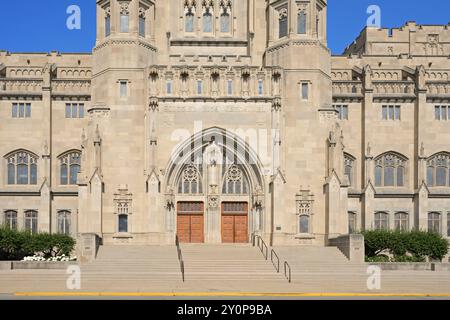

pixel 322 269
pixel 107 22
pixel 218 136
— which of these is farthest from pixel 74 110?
pixel 322 269

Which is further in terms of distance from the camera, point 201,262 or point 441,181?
point 441,181

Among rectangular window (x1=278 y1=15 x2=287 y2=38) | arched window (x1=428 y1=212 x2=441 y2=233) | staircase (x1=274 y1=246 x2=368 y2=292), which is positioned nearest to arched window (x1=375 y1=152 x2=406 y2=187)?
arched window (x1=428 y1=212 x2=441 y2=233)

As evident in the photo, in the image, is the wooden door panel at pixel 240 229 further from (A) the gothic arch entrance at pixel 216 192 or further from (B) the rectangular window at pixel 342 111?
(B) the rectangular window at pixel 342 111

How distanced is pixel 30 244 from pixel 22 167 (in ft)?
28.7

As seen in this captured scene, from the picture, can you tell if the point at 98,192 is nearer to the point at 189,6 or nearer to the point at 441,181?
the point at 189,6

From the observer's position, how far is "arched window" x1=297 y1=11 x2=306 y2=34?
45688 mm

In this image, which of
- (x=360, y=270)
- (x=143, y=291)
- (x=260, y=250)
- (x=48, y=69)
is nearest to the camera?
(x=143, y=291)

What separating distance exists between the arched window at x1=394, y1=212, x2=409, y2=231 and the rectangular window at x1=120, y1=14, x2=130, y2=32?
1945 cm

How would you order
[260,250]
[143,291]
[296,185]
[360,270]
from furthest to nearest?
1. [296,185]
2. [260,250]
3. [360,270]
4. [143,291]

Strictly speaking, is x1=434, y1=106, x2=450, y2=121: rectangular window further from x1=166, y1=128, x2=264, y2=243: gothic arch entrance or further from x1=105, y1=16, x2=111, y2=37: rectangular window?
x1=105, y1=16, x2=111, y2=37: rectangular window

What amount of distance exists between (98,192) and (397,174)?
1834 centimetres

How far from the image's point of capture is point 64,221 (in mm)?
47562

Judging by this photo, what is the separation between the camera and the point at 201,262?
3862 centimetres

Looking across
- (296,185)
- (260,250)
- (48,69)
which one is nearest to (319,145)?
(296,185)
